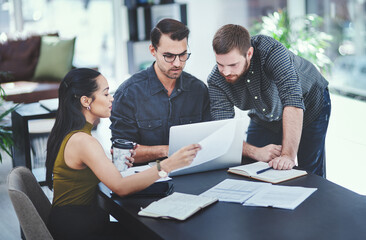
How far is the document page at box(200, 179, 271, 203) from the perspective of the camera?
75.1 inches

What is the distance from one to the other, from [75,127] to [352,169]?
2198mm

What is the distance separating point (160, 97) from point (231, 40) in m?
0.53

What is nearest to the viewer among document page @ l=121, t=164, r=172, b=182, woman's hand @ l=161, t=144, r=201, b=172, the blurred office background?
woman's hand @ l=161, t=144, r=201, b=172

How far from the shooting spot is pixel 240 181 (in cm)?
211

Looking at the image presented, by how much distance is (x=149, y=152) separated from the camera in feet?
8.11

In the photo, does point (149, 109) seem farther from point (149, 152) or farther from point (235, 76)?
point (235, 76)

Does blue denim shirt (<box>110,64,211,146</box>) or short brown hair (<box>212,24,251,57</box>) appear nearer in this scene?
short brown hair (<box>212,24,251,57</box>)

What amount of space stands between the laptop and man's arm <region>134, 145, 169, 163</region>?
0.83ft

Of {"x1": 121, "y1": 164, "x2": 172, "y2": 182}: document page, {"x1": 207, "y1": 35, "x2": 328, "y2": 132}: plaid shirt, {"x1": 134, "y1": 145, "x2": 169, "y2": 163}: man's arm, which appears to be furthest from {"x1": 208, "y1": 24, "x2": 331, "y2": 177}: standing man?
{"x1": 121, "y1": 164, "x2": 172, "y2": 182}: document page

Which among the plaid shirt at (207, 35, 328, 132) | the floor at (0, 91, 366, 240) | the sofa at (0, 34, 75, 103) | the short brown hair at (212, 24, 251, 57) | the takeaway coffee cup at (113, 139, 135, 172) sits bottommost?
the floor at (0, 91, 366, 240)

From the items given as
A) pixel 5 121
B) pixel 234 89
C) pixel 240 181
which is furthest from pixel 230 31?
pixel 5 121

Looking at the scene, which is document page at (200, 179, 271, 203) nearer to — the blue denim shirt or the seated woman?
the seated woman

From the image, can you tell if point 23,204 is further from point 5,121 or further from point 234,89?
point 5,121

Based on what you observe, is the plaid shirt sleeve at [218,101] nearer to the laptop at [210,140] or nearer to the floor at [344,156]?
the laptop at [210,140]
